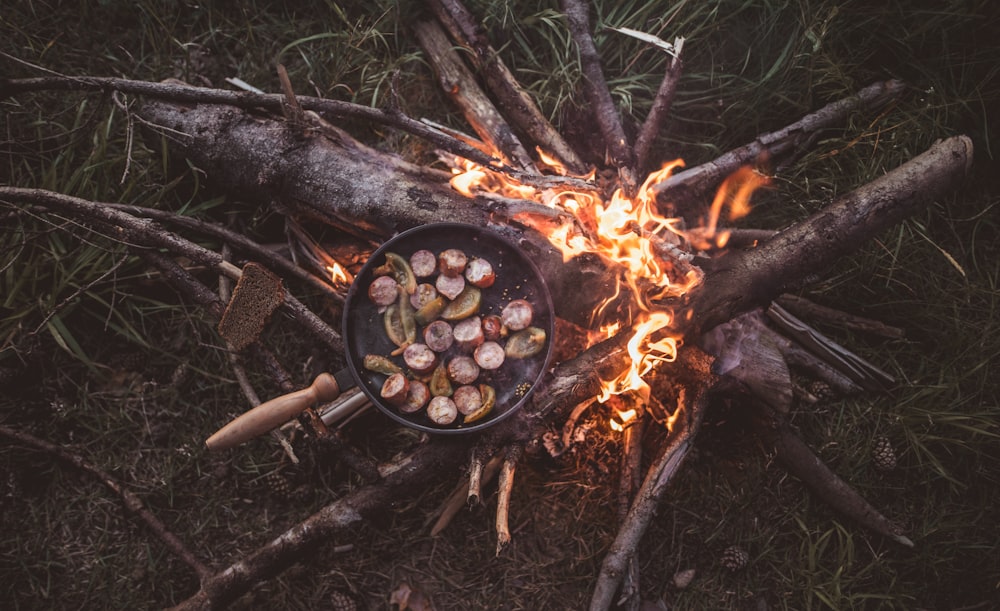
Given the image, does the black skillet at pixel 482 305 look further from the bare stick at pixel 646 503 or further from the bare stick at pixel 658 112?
the bare stick at pixel 658 112

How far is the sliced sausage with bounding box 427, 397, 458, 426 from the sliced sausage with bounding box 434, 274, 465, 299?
54 cm

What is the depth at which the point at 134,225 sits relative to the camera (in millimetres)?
2943

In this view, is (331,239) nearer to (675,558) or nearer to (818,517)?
(675,558)

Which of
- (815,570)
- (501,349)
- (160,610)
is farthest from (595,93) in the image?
(160,610)

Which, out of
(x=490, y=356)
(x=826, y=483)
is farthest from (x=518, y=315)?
(x=826, y=483)

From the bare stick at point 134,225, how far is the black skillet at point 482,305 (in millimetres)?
181

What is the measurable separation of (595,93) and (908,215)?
1.76 metres

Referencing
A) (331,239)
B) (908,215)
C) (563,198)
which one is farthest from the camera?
(331,239)

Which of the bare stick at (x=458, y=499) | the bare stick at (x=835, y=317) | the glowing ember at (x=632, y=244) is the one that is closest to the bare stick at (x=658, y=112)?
the glowing ember at (x=632, y=244)

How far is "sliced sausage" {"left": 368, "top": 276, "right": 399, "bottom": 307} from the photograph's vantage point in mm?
2959

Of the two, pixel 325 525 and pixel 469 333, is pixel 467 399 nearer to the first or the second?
pixel 469 333

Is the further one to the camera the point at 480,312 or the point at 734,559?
the point at 734,559

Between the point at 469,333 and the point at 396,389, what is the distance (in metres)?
0.47

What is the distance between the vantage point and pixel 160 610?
10.8 feet
